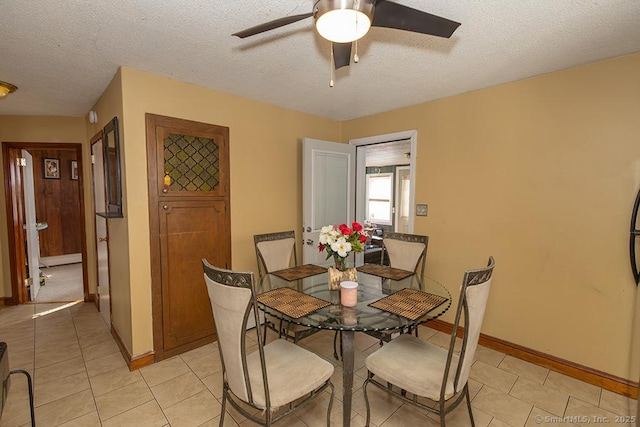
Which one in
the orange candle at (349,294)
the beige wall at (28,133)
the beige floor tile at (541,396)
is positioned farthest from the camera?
the beige wall at (28,133)

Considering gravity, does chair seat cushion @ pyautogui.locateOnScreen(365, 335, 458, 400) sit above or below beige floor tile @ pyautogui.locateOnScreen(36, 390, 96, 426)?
above

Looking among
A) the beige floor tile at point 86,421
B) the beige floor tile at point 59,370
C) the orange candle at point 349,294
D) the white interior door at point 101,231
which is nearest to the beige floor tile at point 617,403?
the orange candle at point 349,294

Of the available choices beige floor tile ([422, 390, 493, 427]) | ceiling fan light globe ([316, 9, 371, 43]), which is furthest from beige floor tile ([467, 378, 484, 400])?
ceiling fan light globe ([316, 9, 371, 43])

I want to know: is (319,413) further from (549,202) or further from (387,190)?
(387,190)

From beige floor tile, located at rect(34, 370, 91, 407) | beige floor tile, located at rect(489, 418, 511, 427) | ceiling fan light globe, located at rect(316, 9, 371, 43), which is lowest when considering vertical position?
beige floor tile, located at rect(34, 370, 91, 407)

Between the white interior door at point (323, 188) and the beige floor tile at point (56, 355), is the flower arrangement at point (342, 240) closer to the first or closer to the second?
the white interior door at point (323, 188)

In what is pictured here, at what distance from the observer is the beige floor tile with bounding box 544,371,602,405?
6.62ft

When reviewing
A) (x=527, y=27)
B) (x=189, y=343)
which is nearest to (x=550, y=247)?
(x=527, y=27)

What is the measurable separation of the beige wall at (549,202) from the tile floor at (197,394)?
322 millimetres

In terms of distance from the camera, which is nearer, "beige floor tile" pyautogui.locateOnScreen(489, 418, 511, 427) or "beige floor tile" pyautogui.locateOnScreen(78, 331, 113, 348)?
"beige floor tile" pyautogui.locateOnScreen(489, 418, 511, 427)

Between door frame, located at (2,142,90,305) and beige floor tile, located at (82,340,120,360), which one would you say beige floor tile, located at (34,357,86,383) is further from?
door frame, located at (2,142,90,305)

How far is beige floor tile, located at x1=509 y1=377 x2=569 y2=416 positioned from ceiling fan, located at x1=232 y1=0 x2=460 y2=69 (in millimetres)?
2355

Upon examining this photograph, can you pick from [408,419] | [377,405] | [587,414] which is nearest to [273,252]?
[377,405]

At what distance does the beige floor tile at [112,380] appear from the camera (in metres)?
2.09
